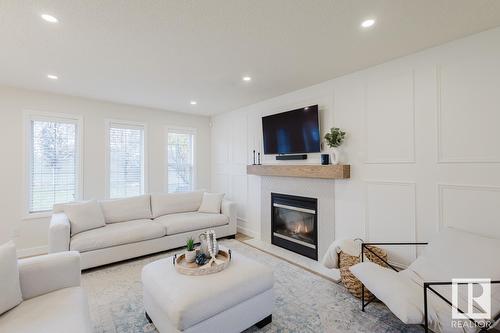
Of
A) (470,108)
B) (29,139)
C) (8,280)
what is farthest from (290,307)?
(29,139)

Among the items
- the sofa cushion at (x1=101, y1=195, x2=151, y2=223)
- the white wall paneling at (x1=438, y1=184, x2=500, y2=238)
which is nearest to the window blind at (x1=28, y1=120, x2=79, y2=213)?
the sofa cushion at (x1=101, y1=195, x2=151, y2=223)

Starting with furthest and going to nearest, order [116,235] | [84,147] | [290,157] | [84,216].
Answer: [84,147]
[290,157]
[84,216]
[116,235]

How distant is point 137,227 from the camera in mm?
3521

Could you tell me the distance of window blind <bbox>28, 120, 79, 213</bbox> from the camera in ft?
12.7

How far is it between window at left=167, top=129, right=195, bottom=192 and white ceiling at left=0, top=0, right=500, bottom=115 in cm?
198

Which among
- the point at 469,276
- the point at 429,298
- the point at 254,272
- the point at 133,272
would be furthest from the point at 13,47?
the point at 469,276

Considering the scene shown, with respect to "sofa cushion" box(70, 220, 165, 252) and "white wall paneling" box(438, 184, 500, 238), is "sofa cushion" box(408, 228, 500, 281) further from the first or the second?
"sofa cushion" box(70, 220, 165, 252)

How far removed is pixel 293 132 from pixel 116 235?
2982 mm

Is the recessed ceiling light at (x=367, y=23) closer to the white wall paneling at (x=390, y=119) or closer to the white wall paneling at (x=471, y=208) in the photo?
the white wall paneling at (x=390, y=119)

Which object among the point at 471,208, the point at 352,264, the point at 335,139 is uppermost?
the point at 335,139

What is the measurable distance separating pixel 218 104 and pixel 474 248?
4146 mm

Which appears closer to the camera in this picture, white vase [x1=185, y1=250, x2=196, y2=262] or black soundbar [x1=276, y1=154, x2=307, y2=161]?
white vase [x1=185, y1=250, x2=196, y2=262]

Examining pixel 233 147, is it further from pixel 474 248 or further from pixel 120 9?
pixel 474 248

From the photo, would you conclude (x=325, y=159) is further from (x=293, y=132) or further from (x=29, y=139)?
(x=29, y=139)
